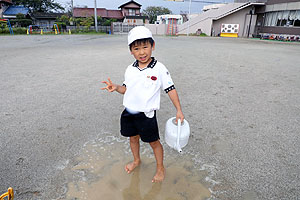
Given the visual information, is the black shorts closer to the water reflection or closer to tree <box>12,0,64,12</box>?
the water reflection

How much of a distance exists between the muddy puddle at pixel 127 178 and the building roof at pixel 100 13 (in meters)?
43.4

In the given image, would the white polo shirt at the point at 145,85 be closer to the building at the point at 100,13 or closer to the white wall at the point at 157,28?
the white wall at the point at 157,28

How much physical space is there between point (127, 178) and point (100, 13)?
4715 centimetres

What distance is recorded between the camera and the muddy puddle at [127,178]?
5.97 ft

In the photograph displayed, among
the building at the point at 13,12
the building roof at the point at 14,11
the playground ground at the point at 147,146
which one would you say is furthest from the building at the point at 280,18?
the building roof at the point at 14,11

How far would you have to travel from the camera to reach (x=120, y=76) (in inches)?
218

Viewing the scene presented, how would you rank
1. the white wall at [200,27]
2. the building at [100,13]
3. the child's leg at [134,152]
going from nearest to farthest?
→ the child's leg at [134,152] → the white wall at [200,27] → the building at [100,13]

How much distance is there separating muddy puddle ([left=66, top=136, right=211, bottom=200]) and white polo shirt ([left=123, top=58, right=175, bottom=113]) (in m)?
0.73

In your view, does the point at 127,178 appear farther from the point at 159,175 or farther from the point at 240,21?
the point at 240,21

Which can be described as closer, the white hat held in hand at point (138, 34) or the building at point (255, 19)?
the white hat held in hand at point (138, 34)

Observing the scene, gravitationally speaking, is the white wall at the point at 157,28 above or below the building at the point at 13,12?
below

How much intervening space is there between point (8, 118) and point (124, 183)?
7.65 ft

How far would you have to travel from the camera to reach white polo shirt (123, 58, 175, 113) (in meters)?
1.74

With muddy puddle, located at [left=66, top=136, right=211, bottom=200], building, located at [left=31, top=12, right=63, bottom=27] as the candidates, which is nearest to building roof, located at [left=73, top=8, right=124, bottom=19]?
building, located at [left=31, top=12, right=63, bottom=27]
